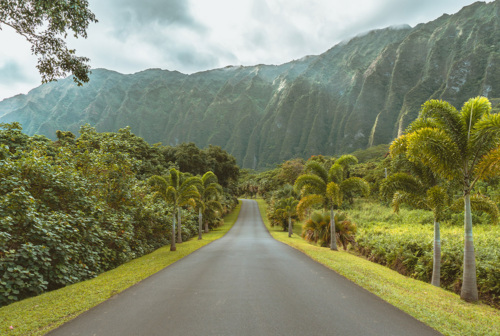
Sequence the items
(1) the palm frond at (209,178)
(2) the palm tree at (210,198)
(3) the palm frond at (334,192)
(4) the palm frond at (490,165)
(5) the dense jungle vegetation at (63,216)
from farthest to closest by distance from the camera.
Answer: (2) the palm tree at (210,198)
(1) the palm frond at (209,178)
(3) the palm frond at (334,192)
(5) the dense jungle vegetation at (63,216)
(4) the palm frond at (490,165)

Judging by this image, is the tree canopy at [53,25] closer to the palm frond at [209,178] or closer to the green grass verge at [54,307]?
the green grass verge at [54,307]

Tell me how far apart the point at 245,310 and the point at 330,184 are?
44.7 feet

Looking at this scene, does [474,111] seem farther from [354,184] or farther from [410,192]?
[354,184]

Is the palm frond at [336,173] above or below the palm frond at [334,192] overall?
above

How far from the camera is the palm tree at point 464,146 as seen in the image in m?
8.14

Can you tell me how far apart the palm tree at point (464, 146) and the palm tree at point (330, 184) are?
30.0ft

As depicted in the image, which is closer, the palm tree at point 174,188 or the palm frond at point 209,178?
the palm tree at point 174,188

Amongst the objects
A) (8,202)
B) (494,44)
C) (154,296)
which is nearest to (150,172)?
(8,202)

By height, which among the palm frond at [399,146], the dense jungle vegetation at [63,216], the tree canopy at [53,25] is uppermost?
the tree canopy at [53,25]

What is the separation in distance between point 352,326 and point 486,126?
7139mm

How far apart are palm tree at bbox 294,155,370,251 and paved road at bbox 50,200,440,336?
1013cm

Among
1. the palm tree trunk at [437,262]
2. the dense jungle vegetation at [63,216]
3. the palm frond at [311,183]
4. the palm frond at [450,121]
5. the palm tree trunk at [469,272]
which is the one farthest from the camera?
the palm frond at [311,183]

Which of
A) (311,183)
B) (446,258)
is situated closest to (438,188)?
(446,258)

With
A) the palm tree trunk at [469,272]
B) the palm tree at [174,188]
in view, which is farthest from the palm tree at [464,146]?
the palm tree at [174,188]
